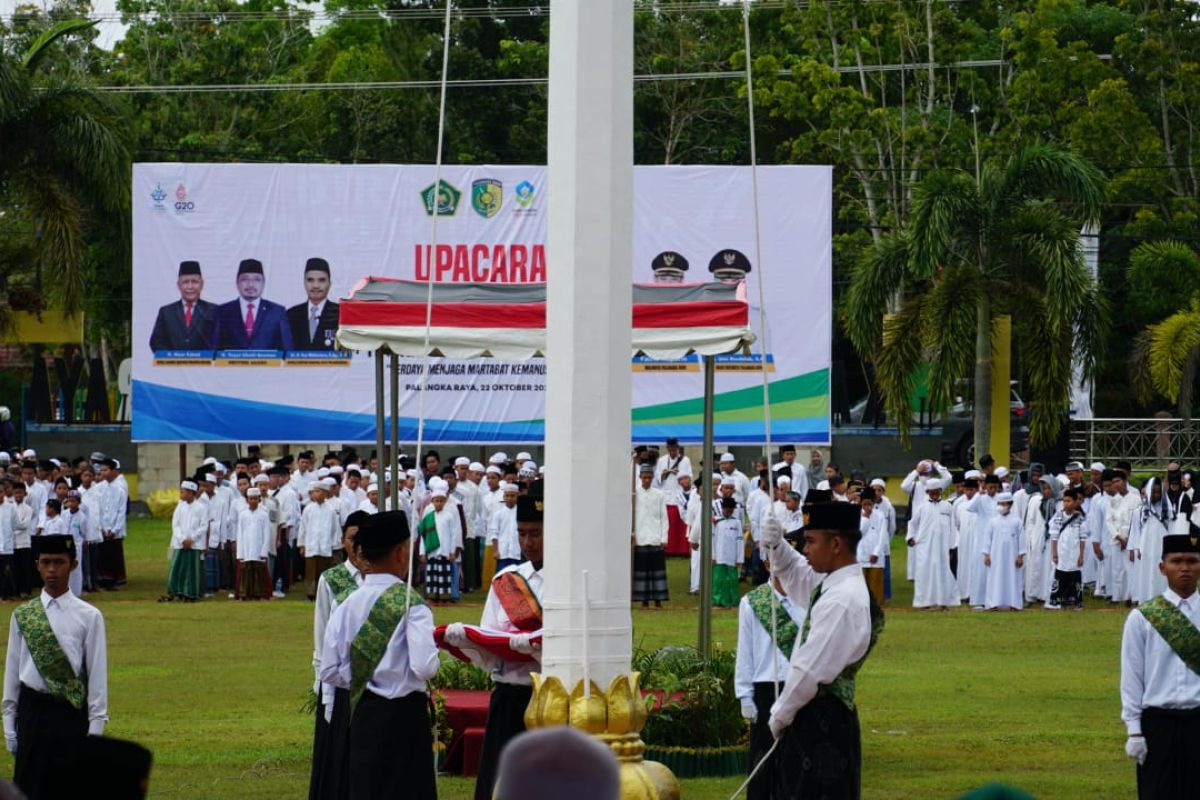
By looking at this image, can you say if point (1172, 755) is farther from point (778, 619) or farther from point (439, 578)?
point (439, 578)

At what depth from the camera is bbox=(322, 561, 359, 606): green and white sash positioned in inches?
360

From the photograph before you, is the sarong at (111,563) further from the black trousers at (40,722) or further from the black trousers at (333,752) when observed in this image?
the black trousers at (40,722)

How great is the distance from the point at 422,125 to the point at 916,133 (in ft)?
38.8

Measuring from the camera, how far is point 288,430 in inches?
1065

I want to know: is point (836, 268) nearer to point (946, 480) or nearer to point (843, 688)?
point (946, 480)

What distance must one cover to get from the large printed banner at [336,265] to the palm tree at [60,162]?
40.4 inches

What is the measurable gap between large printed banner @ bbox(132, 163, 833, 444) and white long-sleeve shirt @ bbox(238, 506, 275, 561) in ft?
9.58

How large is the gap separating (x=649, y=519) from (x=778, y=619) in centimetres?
1435

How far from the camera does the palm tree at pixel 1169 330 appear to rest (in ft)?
96.4

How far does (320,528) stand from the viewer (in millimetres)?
24281

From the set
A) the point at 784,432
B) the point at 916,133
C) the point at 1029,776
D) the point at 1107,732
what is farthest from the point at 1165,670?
the point at 916,133

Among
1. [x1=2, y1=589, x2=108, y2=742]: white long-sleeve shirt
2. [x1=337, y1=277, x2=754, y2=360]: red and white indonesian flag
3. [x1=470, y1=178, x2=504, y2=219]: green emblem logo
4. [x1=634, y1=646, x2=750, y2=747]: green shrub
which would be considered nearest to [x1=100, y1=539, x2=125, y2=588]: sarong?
[x1=470, y1=178, x2=504, y2=219]: green emblem logo

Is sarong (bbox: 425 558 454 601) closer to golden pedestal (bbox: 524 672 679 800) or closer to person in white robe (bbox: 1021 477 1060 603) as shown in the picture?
person in white robe (bbox: 1021 477 1060 603)

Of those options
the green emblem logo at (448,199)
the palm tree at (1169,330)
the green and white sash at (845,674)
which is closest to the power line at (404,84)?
the palm tree at (1169,330)
